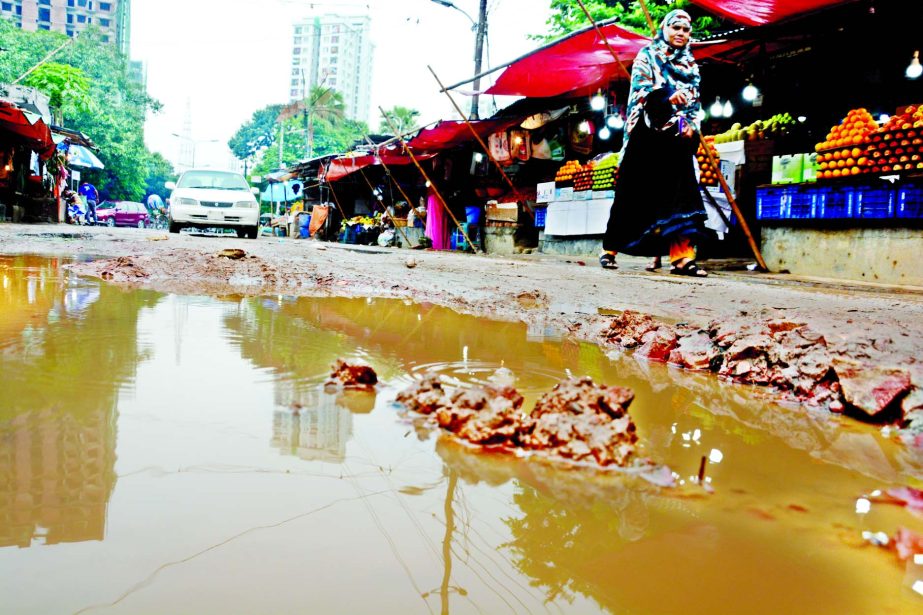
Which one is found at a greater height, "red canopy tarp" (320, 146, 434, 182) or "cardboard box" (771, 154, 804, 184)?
"red canopy tarp" (320, 146, 434, 182)

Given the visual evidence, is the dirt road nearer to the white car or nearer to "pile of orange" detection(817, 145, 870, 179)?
"pile of orange" detection(817, 145, 870, 179)

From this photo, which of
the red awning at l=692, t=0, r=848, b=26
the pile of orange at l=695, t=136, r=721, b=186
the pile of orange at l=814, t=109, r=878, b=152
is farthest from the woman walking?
the pile of orange at l=814, t=109, r=878, b=152

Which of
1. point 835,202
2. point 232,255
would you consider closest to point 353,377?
point 232,255

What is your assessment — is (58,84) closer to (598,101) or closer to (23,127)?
(23,127)

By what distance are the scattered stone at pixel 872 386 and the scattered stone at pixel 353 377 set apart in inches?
49.6

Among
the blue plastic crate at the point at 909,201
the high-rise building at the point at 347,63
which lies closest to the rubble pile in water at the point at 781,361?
the blue plastic crate at the point at 909,201

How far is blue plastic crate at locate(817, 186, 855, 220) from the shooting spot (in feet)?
20.6

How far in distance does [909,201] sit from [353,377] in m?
5.88

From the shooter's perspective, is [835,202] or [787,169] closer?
[835,202]

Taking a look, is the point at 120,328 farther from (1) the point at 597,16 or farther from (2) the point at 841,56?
(1) the point at 597,16

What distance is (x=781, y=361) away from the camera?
6.93 feet

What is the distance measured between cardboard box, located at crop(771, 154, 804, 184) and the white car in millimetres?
9127

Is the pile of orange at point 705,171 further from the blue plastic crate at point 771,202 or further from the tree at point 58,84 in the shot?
the tree at point 58,84

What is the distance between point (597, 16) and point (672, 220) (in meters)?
10.4
